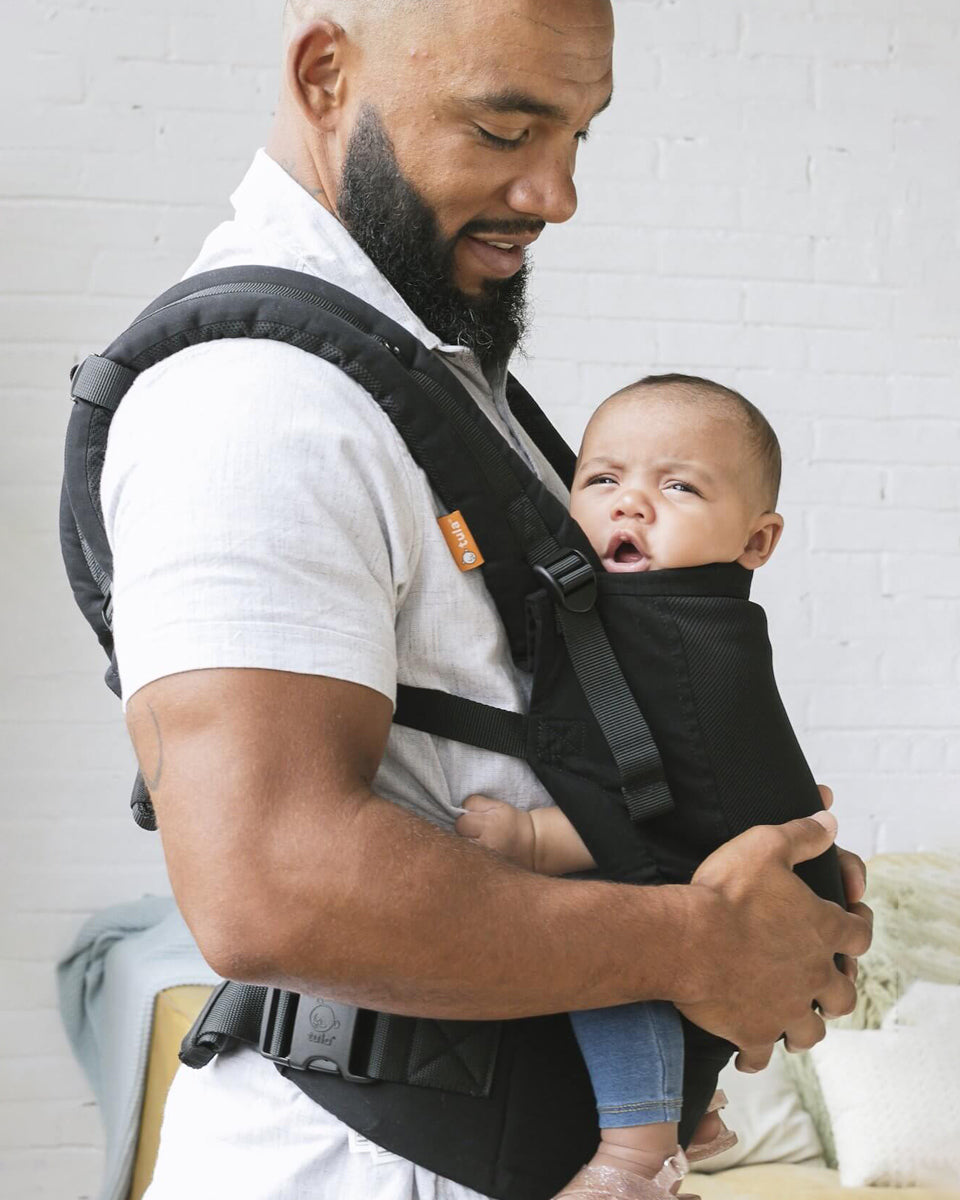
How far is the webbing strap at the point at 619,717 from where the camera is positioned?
1.01 meters

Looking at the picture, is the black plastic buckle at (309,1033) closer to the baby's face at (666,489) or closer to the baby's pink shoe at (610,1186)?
the baby's pink shoe at (610,1186)

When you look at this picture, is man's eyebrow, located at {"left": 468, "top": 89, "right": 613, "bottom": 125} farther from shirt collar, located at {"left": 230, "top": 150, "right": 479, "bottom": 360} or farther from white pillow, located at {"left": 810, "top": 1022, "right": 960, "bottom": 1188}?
white pillow, located at {"left": 810, "top": 1022, "right": 960, "bottom": 1188}

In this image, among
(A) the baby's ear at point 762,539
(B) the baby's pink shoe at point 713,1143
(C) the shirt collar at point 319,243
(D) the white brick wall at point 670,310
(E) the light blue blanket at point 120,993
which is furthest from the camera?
(D) the white brick wall at point 670,310

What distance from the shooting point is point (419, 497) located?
959mm

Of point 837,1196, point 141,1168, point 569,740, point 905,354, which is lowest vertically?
point 141,1168

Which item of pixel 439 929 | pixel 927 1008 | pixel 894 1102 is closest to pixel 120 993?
pixel 894 1102

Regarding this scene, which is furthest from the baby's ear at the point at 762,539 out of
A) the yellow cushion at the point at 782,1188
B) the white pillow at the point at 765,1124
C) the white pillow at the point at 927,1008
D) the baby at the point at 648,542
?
the white pillow at the point at 927,1008

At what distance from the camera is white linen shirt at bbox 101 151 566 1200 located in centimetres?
83

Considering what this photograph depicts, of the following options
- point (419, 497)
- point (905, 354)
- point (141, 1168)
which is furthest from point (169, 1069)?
point (905, 354)

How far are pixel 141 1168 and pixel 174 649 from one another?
6.94ft

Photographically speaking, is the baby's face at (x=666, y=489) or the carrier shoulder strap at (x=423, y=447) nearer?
the carrier shoulder strap at (x=423, y=447)

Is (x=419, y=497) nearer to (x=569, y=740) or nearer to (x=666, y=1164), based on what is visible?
(x=569, y=740)

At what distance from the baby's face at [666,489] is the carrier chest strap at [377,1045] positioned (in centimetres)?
45

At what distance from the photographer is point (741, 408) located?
4.38 feet
